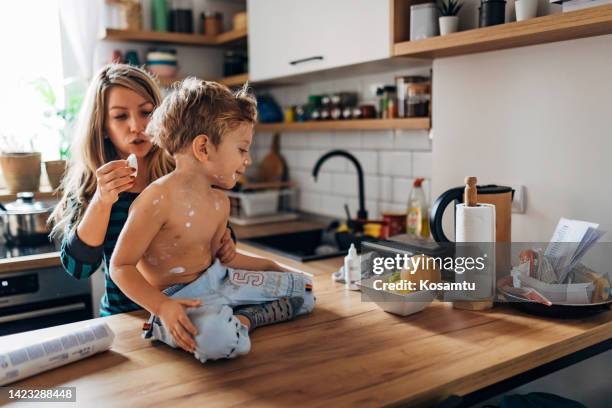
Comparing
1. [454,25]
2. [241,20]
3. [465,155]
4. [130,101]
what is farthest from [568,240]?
[241,20]

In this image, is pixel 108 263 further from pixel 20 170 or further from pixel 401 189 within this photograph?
pixel 401 189

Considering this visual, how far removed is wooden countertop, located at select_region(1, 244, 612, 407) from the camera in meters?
0.89

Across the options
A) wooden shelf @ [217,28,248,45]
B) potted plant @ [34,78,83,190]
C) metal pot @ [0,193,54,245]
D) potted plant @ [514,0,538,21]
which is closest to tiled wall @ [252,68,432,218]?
wooden shelf @ [217,28,248,45]

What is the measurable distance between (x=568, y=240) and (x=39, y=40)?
2487mm

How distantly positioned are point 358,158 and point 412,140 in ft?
1.14

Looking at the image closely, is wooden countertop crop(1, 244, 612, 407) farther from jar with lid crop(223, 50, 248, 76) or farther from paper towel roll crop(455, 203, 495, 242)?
jar with lid crop(223, 50, 248, 76)

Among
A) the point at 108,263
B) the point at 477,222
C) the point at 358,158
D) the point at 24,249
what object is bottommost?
the point at 24,249

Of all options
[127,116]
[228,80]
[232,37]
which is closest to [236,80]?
[228,80]

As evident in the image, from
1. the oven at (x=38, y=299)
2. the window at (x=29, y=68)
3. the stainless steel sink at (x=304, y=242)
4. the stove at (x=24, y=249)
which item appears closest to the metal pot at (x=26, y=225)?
the stove at (x=24, y=249)

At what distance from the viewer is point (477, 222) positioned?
4.25 feet

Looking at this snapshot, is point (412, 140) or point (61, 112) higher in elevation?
point (61, 112)

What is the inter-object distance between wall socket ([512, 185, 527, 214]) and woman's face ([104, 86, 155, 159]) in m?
1.03

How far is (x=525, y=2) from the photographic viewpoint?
143 centimetres

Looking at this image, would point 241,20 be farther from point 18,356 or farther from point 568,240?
point 18,356
